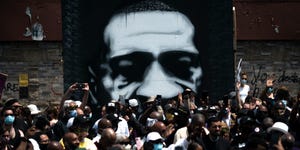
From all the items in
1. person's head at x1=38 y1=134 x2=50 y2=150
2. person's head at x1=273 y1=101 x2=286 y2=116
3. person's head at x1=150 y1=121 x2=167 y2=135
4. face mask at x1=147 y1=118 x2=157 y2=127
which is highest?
person's head at x1=273 y1=101 x2=286 y2=116

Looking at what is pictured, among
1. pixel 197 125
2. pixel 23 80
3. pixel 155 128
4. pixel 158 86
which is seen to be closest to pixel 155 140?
pixel 197 125

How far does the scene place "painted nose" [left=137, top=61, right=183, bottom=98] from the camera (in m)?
20.7

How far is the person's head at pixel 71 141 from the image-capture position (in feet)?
41.4

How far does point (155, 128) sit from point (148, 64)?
7374 millimetres

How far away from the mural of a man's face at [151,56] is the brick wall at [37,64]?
7824 millimetres

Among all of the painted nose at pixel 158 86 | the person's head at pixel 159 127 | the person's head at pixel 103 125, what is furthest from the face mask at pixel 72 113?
the painted nose at pixel 158 86

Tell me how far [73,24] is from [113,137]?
29.1 ft

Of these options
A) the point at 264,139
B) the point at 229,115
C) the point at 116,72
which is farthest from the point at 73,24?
the point at 264,139

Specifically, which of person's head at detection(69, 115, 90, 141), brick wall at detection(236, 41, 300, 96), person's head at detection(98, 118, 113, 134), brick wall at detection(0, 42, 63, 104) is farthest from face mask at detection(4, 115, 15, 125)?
brick wall at detection(236, 41, 300, 96)

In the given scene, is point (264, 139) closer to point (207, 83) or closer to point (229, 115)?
point (229, 115)

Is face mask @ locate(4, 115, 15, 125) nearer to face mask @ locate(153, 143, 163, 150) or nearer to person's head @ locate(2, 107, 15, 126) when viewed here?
person's head @ locate(2, 107, 15, 126)

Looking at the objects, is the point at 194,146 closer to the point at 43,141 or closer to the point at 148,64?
the point at 43,141

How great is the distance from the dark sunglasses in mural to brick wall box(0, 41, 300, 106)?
7782 mm

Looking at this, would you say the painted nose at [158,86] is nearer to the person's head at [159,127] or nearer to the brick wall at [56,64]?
the person's head at [159,127]
